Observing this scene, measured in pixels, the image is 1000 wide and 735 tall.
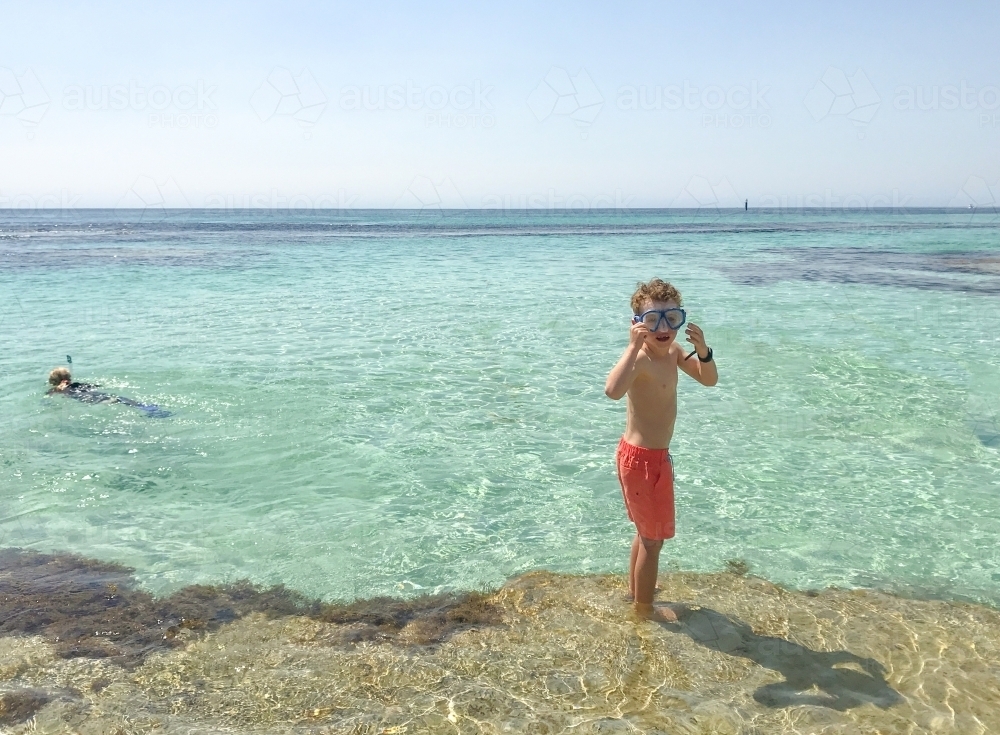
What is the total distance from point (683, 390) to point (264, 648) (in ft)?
19.9

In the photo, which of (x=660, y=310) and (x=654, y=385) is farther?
(x=654, y=385)

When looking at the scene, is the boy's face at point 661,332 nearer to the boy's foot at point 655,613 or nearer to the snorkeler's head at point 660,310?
the snorkeler's head at point 660,310

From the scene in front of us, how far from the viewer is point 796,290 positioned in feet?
61.6

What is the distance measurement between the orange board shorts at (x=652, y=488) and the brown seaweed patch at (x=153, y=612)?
1101 millimetres

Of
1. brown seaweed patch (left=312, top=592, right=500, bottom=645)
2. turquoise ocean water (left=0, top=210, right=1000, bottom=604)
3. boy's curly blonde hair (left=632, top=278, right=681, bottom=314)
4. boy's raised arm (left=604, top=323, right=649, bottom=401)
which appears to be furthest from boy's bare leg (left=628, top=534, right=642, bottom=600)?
boy's curly blonde hair (left=632, top=278, right=681, bottom=314)

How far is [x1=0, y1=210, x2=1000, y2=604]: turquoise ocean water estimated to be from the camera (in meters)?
5.27

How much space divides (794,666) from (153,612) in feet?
11.8

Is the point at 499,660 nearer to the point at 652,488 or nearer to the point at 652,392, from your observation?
the point at 652,488

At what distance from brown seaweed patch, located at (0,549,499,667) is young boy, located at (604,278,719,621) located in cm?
116

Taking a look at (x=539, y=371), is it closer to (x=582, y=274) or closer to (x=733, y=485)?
(x=733, y=485)

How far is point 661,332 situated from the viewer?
3.90 m

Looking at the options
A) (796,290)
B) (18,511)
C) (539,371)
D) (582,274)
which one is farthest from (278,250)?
(18,511)

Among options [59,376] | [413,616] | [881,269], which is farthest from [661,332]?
[881,269]

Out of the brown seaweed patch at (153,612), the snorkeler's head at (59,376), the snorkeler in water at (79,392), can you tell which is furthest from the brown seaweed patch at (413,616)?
the snorkeler's head at (59,376)
